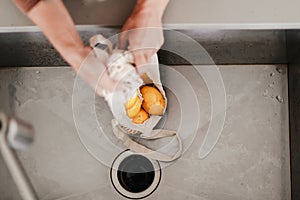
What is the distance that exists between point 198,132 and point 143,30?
11.1 inches

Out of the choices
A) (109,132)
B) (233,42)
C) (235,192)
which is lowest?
(235,192)

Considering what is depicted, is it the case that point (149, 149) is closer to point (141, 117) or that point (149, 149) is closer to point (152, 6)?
point (141, 117)

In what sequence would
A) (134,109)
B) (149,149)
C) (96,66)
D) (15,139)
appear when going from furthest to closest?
(149,149) → (134,109) → (96,66) → (15,139)

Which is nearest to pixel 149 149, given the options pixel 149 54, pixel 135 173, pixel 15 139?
pixel 135 173

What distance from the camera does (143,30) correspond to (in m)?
0.75

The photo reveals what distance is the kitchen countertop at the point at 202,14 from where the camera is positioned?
30.5 inches

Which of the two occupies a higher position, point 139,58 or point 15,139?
point 15,139

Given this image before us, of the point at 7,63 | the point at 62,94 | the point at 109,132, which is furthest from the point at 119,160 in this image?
the point at 7,63

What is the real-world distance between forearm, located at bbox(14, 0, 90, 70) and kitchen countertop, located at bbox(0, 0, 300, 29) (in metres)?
0.04

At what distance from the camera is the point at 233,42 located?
0.86m

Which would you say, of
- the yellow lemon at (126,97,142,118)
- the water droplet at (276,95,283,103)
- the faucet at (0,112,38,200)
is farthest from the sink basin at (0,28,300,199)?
the faucet at (0,112,38,200)

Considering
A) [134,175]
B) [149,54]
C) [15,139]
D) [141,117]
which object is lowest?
[134,175]

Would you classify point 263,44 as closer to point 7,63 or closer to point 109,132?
point 109,132

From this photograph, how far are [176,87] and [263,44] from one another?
0.17m
